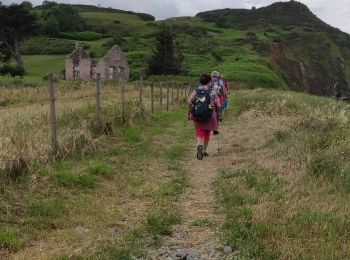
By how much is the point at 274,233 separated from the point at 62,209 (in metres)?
2.80

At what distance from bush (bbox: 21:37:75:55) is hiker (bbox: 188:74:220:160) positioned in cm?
7467

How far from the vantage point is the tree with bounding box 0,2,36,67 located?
2564 inches

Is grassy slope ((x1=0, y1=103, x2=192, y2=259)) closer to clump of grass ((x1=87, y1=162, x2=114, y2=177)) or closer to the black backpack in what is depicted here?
clump of grass ((x1=87, y1=162, x2=114, y2=177))

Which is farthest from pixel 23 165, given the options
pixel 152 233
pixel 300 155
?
pixel 300 155

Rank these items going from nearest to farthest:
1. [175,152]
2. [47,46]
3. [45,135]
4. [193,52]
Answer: [45,135]
[175,152]
[193,52]
[47,46]

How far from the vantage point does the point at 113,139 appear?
40.3ft

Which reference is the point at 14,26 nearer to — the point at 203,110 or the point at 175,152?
the point at 175,152

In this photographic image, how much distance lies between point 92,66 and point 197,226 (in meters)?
53.9

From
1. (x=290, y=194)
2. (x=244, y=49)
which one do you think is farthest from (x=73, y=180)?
(x=244, y=49)

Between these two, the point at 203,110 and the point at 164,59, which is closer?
the point at 203,110

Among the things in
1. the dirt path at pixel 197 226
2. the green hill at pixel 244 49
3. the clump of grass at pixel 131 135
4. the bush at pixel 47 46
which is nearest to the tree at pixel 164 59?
the green hill at pixel 244 49

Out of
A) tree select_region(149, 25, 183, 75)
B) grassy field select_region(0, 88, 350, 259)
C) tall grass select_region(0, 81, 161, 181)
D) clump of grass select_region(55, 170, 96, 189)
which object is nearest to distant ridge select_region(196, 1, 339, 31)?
tree select_region(149, 25, 183, 75)

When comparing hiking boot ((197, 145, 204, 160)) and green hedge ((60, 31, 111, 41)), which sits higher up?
green hedge ((60, 31, 111, 41))

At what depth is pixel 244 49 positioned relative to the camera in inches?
3610
